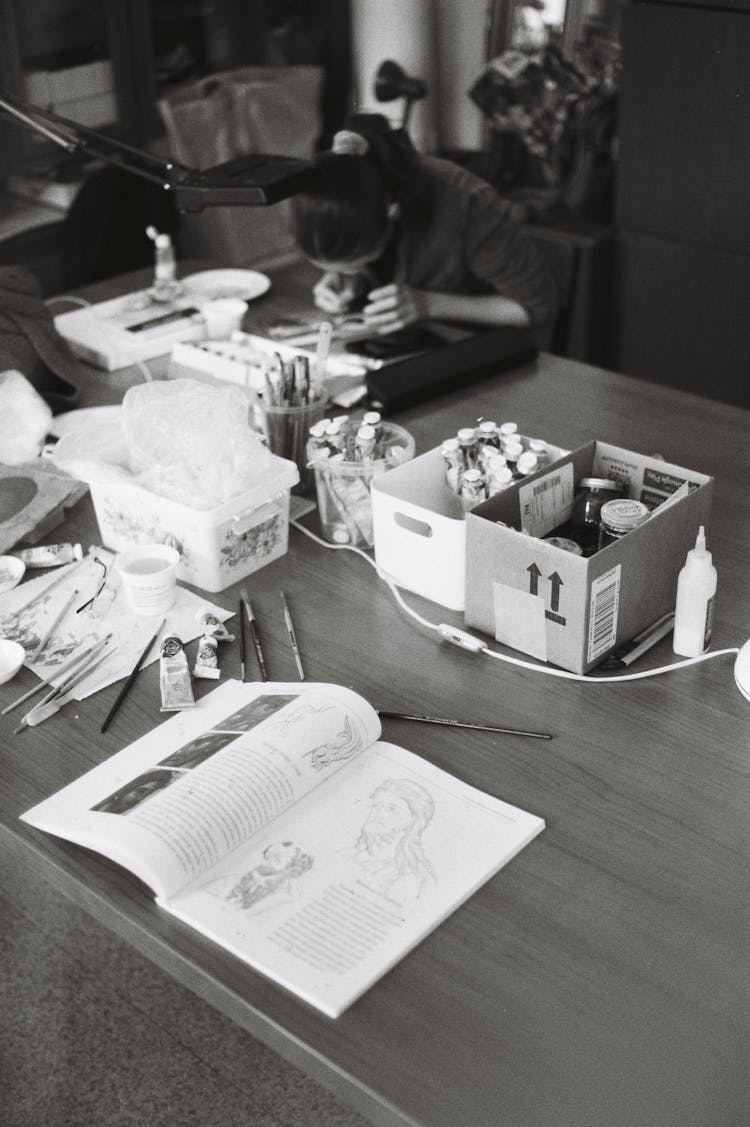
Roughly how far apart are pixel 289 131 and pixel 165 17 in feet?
1.84

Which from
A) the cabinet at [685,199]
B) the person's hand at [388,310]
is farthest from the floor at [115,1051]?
the cabinet at [685,199]

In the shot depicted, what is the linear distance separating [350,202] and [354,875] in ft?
4.69

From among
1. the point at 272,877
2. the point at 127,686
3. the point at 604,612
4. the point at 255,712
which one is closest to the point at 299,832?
the point at 272,877

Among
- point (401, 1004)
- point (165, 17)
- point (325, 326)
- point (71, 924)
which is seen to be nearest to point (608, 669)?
point (401, 1004)

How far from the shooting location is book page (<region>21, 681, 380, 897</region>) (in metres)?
1.01

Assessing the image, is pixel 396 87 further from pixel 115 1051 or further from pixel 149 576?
pixel 115 1051

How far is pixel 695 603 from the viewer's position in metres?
1.25

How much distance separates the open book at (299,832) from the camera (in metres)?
0.96

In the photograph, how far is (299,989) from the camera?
91cm

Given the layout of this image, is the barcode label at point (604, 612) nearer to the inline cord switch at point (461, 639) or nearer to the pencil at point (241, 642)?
the inline cord switch at point (461, 639)

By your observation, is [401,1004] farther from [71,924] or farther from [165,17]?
[165,17]

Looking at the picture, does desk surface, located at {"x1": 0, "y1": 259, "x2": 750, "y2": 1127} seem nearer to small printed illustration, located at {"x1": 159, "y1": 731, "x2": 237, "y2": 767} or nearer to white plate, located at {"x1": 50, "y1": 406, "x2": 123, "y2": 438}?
small printed illustration, located at {"x1": 159, "y1": 731, "x2": 237, "y2": 767}

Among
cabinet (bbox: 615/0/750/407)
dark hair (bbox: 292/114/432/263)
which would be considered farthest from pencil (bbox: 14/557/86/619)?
cabinet (bbox: 615/0/750/407)

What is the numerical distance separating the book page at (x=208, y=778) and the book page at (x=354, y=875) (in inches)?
0.9
